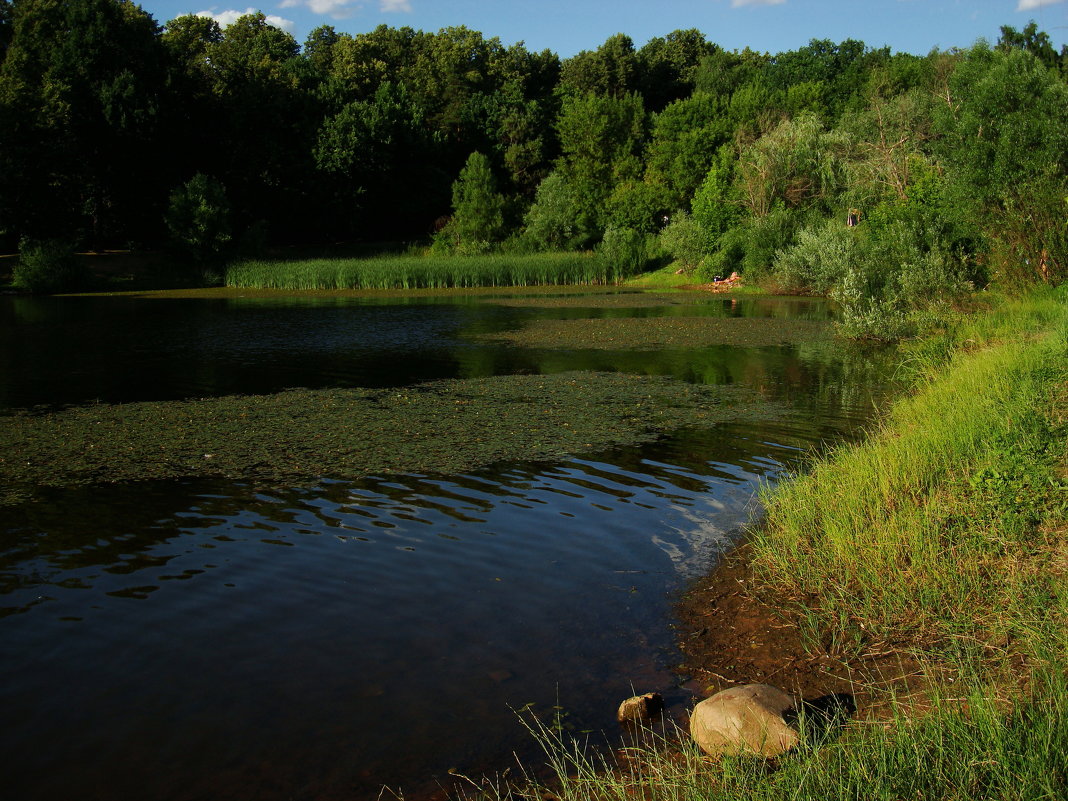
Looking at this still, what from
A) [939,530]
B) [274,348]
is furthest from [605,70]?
[939,530]

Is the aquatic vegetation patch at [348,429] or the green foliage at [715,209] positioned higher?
the green foliage at [715,209]

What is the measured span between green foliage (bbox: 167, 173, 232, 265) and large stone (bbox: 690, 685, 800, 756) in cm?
4965

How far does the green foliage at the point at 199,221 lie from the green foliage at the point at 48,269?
635cm

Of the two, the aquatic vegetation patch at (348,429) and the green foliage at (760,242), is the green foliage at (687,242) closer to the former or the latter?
the green foliage at (760,242)

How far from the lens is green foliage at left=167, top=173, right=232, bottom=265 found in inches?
1955

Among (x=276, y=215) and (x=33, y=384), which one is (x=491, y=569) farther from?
(x=276, y=215)

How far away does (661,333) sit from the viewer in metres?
24.8

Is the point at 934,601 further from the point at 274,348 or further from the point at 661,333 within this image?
the point at 661,333

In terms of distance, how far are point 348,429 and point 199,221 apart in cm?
4152

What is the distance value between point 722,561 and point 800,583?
3.35 feet

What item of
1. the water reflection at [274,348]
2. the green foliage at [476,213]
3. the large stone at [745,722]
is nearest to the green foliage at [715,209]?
the water reflection at [274,348]

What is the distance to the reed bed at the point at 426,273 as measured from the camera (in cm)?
4616

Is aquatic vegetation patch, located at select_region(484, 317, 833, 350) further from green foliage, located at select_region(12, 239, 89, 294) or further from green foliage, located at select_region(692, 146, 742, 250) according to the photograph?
green foliage, located at select_region(12, 239, 89, 294)

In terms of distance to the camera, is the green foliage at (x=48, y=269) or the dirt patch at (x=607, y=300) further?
the green foliage at (x=48, y=269)
